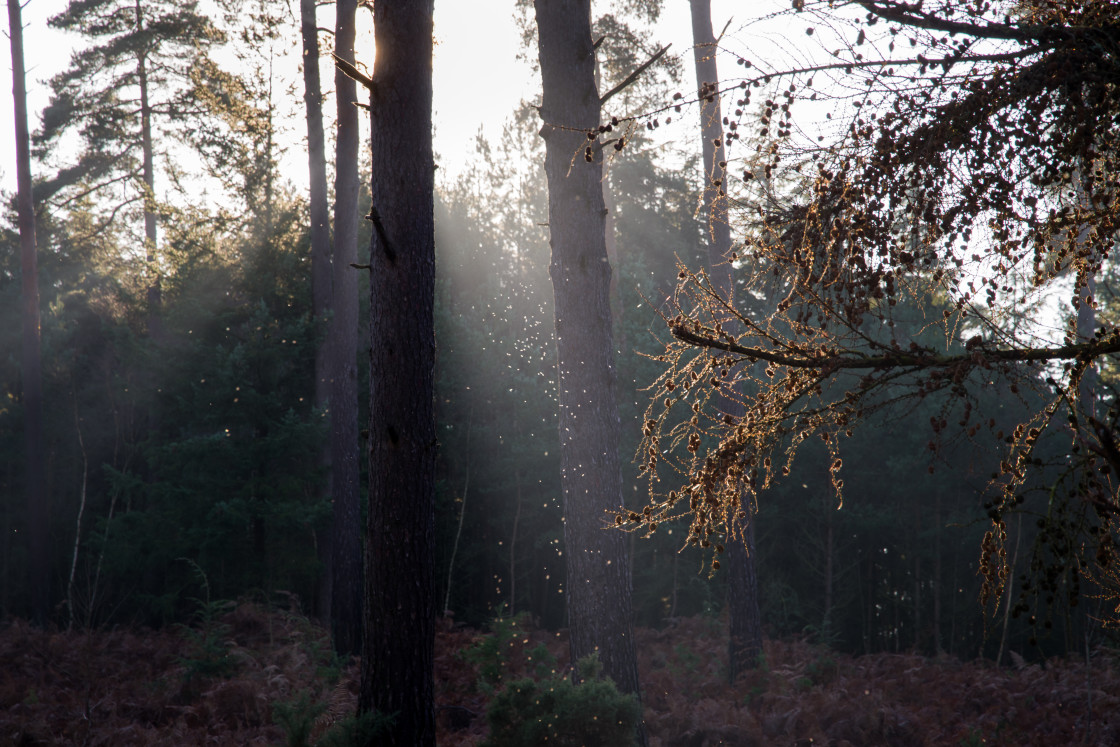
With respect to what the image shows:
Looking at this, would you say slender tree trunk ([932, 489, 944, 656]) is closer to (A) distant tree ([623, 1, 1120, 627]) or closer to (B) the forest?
(B) the forest

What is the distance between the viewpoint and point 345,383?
40.7 ft

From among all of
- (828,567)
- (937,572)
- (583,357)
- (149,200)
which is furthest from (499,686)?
(149,200)

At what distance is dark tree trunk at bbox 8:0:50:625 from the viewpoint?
15930mm

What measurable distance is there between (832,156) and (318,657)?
924 centimetres

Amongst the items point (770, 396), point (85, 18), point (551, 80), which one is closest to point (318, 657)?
point (551, 80)

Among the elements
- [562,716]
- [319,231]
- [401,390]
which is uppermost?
[319,231]

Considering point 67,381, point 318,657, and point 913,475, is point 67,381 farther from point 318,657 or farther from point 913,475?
point 913,475

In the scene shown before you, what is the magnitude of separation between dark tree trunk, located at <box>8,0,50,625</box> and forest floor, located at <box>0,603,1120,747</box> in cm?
353

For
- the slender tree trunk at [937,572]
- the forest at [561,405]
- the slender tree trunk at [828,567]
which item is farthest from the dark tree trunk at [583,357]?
the slender tree trunk at [937,572]

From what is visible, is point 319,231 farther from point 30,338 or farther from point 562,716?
point 562,716

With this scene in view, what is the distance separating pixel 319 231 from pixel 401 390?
1090 centimetres

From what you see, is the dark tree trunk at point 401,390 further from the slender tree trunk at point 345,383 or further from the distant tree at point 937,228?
the slender tree trunk at point 345,383

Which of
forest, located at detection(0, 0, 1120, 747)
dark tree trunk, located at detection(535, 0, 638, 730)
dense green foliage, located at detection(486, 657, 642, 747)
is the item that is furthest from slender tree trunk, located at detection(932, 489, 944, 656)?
dense green foliage, located at detection(486, 657, 642, 747)

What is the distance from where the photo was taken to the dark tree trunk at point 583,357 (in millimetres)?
6535
